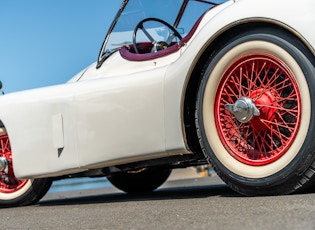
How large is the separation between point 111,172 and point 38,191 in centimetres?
80

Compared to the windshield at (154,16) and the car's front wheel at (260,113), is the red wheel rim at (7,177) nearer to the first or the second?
the windshield at (154,16)

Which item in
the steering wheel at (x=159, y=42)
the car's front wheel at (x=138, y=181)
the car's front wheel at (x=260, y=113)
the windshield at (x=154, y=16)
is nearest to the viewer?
the car's front wheel at (x=260, y=113)

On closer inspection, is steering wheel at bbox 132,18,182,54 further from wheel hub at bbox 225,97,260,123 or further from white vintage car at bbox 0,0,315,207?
wheel hub at bbox 225,97,260,123

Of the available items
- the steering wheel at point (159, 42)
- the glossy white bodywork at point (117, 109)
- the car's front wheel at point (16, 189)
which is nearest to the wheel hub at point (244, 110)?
the glossy white bodywork at point (117, 109)

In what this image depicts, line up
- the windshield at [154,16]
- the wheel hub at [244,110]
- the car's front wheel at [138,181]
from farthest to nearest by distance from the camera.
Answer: the car's front wheel at [138,181], the windshield at [154,16], the wheel hub at [244,110]

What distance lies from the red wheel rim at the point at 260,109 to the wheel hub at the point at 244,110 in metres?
0.03

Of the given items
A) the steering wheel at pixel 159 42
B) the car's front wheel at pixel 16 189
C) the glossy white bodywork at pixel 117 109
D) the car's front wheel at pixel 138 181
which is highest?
the steering wheel at pixel 159 42

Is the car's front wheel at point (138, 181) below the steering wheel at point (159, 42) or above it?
below

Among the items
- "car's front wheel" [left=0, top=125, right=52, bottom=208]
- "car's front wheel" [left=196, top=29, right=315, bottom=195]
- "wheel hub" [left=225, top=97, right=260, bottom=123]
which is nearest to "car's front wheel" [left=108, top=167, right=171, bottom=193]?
"car's front wheel" [left=0, top=125, right=52, bottom=208]

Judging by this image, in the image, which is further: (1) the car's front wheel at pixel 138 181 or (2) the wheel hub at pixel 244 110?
(1) the car's front wheel at pixel 138 181

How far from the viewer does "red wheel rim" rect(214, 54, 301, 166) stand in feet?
9.27

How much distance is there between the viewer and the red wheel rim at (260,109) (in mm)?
2826

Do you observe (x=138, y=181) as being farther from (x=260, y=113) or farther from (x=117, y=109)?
(x=260, y=113)

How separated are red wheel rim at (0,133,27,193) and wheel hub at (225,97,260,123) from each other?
2.20m
